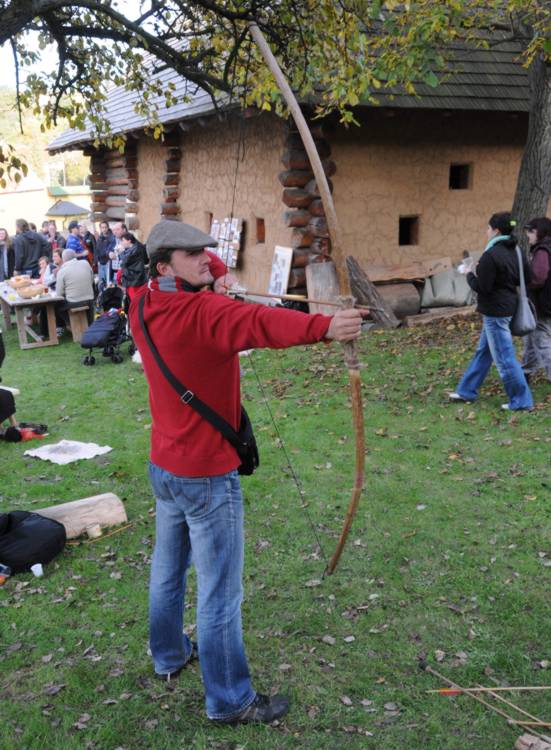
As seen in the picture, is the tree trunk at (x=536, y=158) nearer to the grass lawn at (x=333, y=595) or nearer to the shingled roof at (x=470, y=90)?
the shingled roof at (x=470, y=90)

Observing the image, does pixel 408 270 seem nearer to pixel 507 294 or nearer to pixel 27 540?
pixel 507 294

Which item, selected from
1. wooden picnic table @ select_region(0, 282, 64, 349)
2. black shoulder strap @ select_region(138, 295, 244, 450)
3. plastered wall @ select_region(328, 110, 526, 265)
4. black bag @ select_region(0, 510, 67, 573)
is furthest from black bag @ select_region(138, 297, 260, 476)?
wooden picnic table @ select_region(0, 282, 64, 349)

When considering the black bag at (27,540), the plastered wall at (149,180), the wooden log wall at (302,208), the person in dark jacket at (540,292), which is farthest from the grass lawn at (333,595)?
the plastered wall at (149,180)

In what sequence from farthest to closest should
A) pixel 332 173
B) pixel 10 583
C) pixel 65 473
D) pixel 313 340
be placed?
1. pixel 332 173
2. pixel 65 473
3. pixel 10 583
4. pixel 313 340

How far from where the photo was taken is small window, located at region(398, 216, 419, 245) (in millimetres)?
11836

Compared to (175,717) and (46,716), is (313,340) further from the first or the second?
(46,716)

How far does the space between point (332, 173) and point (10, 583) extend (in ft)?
26.5

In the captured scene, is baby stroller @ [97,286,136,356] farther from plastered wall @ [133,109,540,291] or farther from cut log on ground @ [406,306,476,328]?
cut log on ground @ [406,306,476,328]

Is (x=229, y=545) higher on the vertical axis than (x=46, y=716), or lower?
higher

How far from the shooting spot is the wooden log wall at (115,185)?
56.6ft

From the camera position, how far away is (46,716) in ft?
10.7

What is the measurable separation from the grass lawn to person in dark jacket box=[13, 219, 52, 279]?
25.3ft

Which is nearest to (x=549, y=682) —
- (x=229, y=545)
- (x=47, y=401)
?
(x=229, y=545)

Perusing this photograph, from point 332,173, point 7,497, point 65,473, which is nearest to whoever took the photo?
point 7,497
